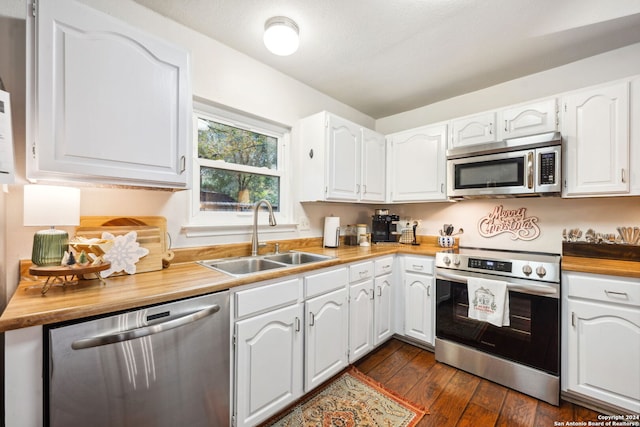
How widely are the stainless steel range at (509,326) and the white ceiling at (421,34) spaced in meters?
1.52

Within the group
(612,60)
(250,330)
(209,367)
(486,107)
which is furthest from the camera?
(486,107)

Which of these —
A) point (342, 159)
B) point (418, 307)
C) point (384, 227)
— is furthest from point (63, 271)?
point (384, 227)

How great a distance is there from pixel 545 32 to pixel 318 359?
2.61 m

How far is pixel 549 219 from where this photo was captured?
2.26 metres

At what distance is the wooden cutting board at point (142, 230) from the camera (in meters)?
1.39

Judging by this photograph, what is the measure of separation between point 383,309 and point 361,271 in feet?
1.67

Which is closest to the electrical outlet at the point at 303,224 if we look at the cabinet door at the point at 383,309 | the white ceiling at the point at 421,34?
the cabinet door at the point at 383,309

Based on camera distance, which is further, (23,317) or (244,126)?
(244,126)

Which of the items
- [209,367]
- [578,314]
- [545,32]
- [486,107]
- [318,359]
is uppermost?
[545,32]

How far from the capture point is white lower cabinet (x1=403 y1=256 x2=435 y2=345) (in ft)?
7.43

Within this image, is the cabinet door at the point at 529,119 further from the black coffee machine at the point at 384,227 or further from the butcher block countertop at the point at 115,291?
the butcher block countertop at the point at 115,291

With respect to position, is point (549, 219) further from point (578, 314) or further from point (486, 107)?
point (486, 107)

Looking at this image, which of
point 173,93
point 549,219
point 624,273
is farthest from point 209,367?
point 549,219

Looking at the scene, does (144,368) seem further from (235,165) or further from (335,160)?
(335,160)
